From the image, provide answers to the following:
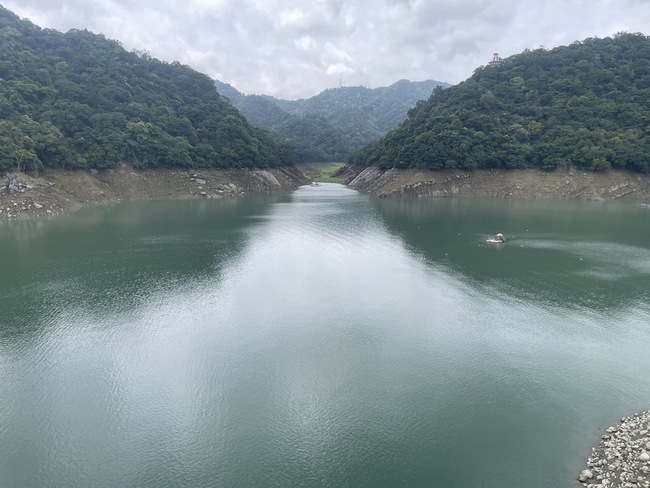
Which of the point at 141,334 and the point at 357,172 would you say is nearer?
the point at 141,334

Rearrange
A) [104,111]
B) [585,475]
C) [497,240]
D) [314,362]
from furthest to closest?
[104,111]
[497,240]
[314,362]
[585,475]

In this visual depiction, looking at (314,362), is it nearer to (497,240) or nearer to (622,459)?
(622,459)

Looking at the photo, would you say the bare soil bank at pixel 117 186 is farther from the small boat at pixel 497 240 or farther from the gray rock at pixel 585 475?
the gray rock at pixel 585 475

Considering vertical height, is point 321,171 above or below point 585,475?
above

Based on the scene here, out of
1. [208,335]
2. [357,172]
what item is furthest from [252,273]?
[357,172]

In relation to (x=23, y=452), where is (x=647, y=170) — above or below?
above

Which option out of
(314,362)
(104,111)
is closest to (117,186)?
(104,111)

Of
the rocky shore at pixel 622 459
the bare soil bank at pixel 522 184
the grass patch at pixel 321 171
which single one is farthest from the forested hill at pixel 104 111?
the rocky shore at pixel 622 459

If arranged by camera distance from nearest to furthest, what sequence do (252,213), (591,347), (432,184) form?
1. (591,347)
2. (252,213)
3. (432,184)

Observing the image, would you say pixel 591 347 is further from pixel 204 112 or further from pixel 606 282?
pixel 204 112
